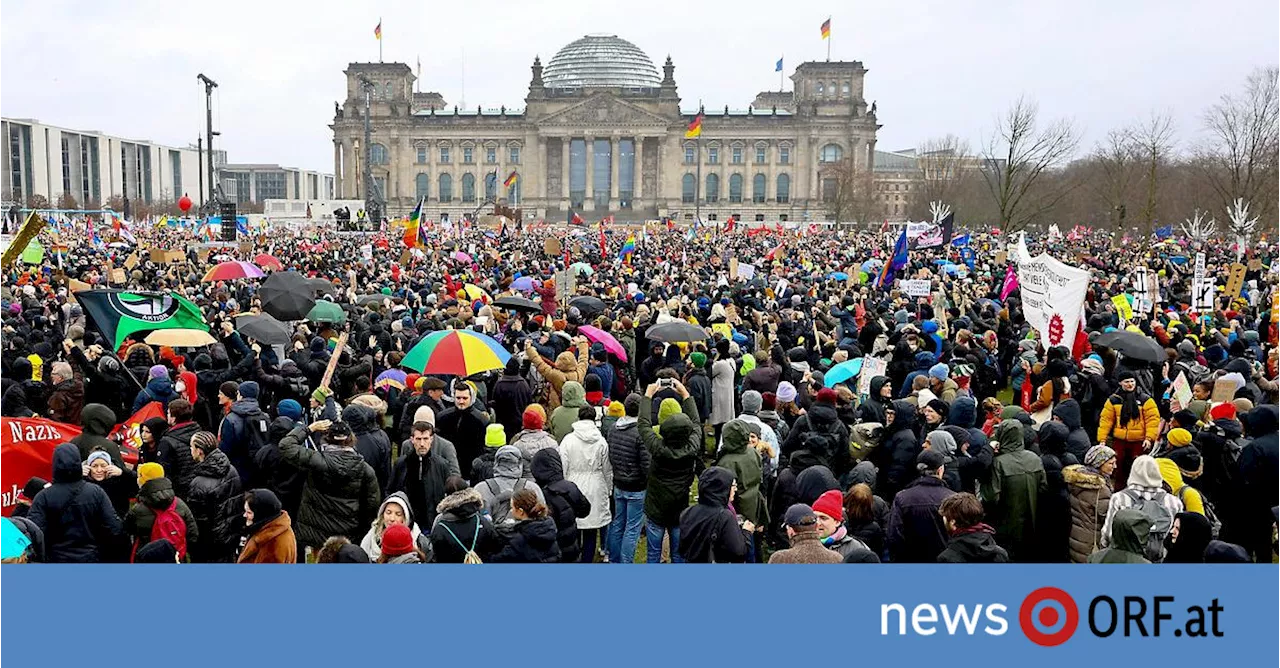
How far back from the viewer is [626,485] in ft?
25.1

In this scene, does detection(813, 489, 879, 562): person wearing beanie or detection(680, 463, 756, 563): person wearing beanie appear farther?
detection(680, 463, 756, 563): person wearing beanie

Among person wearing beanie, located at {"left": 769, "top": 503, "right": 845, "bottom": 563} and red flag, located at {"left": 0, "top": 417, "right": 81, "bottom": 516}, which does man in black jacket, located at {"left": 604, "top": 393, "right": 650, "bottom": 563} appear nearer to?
person wearing beanie, located at {"left": 769, "top": 503, "right": 845, "bottom": 563}

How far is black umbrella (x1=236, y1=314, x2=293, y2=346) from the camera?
35.2 feet

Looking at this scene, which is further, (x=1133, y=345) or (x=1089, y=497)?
(x=1133, y=345)

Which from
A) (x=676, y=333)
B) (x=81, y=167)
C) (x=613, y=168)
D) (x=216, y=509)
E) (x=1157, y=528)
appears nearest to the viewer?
(x=1157, y=528)

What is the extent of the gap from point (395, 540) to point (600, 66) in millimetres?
123943

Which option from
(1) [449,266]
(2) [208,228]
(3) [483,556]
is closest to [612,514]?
(3) [483,556]

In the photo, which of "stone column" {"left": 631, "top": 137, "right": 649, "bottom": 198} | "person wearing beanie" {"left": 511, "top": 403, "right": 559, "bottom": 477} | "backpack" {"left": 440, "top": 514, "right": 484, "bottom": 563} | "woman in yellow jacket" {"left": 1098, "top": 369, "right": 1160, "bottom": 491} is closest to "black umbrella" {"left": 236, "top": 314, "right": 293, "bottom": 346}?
"person wearing beanie" {"left": 511, "top": 403, "right": 559, "bottom": 477}

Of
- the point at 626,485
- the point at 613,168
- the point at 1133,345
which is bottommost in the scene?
the point at 626,485

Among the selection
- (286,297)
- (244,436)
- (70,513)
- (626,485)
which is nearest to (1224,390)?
(626,485)

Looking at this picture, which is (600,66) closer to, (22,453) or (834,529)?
(22,453)

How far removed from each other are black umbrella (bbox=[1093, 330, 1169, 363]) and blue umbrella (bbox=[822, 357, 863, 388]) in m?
2.27

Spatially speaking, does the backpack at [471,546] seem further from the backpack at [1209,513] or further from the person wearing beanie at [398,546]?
the backpack at [1209,513]
